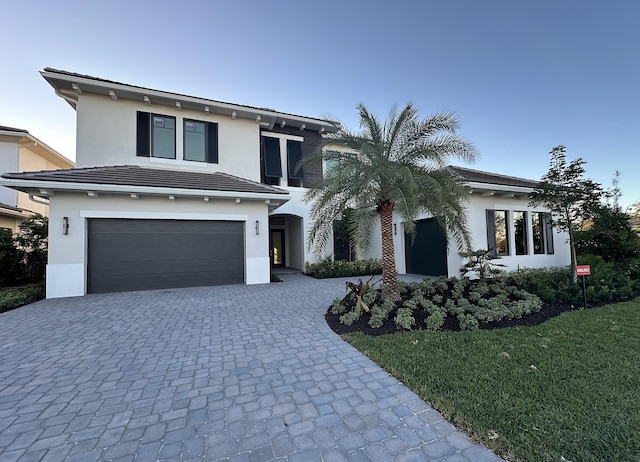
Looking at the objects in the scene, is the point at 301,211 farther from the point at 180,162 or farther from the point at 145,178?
the point at 145,178

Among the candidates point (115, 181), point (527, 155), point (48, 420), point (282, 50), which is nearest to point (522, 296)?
point (48, 420)

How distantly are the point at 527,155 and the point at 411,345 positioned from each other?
1447 cm

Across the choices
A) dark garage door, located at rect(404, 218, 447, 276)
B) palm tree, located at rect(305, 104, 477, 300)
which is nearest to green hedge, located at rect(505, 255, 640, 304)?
dark garage door, located at rect(404, 218, 447, 276)

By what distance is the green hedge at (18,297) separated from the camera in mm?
7309

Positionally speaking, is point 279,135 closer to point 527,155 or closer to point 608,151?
point 527,155

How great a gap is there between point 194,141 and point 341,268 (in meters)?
8.97

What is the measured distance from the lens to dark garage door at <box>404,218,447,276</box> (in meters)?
11.4

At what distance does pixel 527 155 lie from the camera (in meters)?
13.9

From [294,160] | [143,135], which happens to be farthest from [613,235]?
[143,135]

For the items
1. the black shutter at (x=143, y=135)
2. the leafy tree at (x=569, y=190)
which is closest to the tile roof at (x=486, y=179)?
the leafy tree at (x=569, y=190)

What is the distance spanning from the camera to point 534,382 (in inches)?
123

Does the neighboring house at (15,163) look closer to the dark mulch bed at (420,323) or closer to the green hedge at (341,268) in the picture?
the green hedge at (341,268)

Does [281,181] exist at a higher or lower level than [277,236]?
higher

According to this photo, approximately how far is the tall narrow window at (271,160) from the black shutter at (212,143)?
7.87 feet
